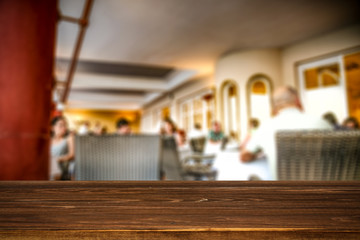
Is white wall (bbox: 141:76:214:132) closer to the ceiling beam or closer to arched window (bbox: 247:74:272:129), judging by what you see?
the ceiling beam

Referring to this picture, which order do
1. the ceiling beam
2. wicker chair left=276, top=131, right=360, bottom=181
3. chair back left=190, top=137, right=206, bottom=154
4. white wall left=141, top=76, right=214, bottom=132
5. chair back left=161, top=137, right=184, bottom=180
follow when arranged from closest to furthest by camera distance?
wicker chair left=276, top=131, right=360, bottom=181, chair back left=161, top=137, right=184, bottom=180, chair back left=190, top=137, right=206, bottom=154, white wall left=141, top=76, right=214, bottom=132, the ceiling beam

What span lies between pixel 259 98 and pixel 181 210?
673 centimetres

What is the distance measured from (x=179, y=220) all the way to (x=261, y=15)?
5.07 meters

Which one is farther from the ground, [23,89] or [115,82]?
[115,82]

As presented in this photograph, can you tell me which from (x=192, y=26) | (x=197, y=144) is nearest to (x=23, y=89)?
(x=197, y=144)

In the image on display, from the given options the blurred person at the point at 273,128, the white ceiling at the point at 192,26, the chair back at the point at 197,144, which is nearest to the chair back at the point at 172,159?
the blurred person at the point at 273,128

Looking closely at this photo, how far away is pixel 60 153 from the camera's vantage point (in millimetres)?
3098

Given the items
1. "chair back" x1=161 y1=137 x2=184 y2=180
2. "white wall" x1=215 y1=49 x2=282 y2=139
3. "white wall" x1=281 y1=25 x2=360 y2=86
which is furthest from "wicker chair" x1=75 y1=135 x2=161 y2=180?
"white wall" x1=281 y1=25 x2=360 y2=86

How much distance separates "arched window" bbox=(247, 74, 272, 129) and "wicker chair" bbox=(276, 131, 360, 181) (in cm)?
536

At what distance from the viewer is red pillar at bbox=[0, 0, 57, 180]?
1739 millimetres

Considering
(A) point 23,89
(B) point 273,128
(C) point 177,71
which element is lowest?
(B) point 273,128

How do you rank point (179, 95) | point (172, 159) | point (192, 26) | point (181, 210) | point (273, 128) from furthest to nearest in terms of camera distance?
point (179, 95), point (192, 26), point (172, 159), point (273, 128), point (181, 210)

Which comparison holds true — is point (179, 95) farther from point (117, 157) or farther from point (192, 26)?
point (117, 157)

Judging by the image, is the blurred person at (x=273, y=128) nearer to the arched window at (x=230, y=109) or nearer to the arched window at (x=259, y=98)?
the arched window at (x=259, y=98)
